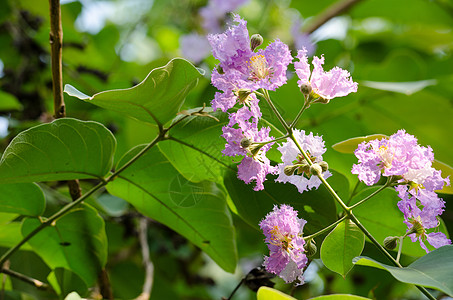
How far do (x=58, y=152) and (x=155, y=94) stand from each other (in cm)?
17

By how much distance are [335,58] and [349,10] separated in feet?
1.27

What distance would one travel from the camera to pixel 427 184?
0.59 m

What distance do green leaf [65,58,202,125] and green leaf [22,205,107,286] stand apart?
22 centimetres

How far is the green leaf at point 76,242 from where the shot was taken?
809 mm

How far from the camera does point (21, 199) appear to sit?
0.78 metres

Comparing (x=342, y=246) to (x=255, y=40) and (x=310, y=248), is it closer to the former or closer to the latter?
(x=310, y=248)

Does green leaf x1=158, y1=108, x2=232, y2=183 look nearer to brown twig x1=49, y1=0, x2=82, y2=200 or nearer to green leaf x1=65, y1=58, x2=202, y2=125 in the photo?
green leaf x1=65, y1=58, x2=202, y2=125

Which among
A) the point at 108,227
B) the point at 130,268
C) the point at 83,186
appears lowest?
→ the point at 130,268

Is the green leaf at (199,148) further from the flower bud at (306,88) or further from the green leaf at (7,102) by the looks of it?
the green leaf at (7,102)

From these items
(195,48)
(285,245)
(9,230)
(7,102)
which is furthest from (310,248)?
(195,48)

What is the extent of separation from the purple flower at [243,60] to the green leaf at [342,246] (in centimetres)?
20

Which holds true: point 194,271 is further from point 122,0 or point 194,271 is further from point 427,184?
point 122,0

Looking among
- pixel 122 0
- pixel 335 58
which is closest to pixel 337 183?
pixel 335 58

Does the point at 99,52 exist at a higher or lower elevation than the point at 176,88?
higher
